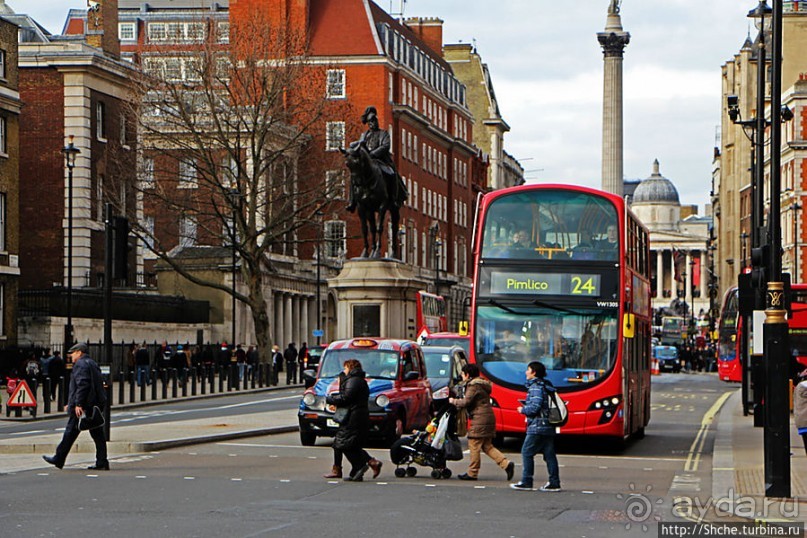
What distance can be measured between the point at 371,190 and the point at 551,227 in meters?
24.1

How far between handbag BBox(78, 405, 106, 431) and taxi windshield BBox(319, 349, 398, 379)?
6.81 metres

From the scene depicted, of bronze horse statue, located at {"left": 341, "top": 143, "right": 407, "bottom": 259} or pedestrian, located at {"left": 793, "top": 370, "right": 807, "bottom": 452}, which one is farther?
bronze horse statue, located at {"left": 341, "top": 143, "right": 407, "bottom": 259}

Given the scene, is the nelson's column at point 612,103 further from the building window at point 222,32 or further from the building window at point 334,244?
the building window at point 222,32

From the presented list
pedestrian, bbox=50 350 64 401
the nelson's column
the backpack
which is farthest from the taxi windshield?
the nelson's column

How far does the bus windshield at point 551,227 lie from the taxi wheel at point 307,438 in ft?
13.6

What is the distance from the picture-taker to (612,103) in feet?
309

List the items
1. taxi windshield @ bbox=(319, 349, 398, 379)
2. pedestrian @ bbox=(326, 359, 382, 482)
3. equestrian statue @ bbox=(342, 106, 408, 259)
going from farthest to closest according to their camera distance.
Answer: equestrian statue @ bbox=(342, 106, 408, 259)
taxi windshield @ bbox=(319, 349, 398, 379)
pedestrian @ bbox=(326, 359, 382, 482)

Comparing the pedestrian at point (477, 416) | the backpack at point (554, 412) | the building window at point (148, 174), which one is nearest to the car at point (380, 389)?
the pedestrian at point (477, 416)

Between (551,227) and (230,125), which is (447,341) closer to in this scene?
(551,227)

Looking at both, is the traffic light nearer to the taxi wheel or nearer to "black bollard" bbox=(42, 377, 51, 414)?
the taxi wheel

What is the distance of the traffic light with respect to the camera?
24297 mm

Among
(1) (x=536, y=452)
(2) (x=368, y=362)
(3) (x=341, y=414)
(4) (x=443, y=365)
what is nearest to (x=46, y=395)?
(4) (x=443, y=365)

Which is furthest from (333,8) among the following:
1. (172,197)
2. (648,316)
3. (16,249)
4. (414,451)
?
(414,451)

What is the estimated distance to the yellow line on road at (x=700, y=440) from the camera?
23703 mm
